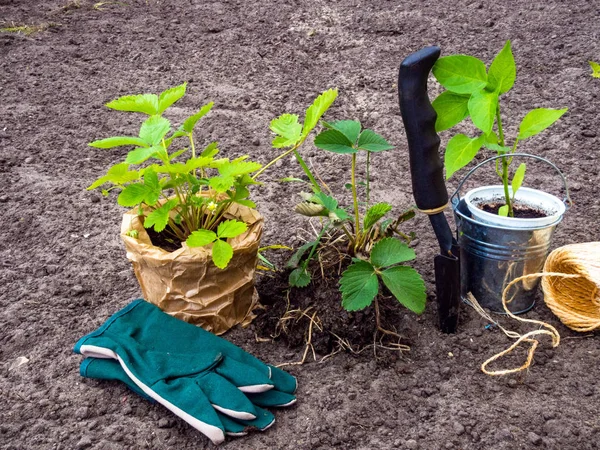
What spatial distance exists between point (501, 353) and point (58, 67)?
3.40m

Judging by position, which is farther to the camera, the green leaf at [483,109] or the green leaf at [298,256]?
the green leaf at [298,256]

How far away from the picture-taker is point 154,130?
5.30 feet

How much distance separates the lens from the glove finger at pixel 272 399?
1599mm

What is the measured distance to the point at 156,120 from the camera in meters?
1.64

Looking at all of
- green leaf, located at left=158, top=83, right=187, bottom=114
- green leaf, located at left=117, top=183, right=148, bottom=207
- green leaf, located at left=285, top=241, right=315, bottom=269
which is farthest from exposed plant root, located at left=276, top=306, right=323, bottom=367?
green leaf, located at left=158, top=83, right=187, bottom=114

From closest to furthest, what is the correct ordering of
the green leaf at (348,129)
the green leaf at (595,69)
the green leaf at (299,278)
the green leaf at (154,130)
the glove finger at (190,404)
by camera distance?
the glove finger at (190,404) → the green leaf at (154,130) → the green leaf at (348,129) → the green leaf at (299,278) → the green leaf at (595,69)

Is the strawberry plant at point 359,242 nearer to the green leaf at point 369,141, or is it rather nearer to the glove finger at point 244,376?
the green leaf at point 369,141

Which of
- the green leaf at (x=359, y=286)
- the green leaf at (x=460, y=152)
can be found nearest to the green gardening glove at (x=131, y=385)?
the green leaf at (x=359, y=286)

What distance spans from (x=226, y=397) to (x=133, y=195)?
0.61 metres

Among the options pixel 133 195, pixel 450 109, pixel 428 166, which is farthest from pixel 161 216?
pixel 450 109

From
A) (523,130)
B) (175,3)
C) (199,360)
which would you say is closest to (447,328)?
(523,130)

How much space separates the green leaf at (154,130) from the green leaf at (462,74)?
78 cm

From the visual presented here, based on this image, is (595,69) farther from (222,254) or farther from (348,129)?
(222,254)

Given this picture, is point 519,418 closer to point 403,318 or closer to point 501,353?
point 501,353
